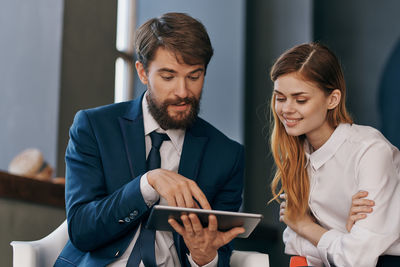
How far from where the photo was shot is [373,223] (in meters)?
2.00

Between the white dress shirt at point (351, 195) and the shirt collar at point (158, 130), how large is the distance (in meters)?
0.53

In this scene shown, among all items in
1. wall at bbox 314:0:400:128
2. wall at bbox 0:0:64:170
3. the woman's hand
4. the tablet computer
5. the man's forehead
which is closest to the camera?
the tablet computer

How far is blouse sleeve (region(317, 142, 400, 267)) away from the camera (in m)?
1.97

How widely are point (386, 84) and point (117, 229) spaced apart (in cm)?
391

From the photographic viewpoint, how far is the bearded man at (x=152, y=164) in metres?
1.90

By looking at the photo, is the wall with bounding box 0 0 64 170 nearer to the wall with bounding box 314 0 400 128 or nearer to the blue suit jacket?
the blue suit jacket

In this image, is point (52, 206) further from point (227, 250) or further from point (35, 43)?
point (227, 250)

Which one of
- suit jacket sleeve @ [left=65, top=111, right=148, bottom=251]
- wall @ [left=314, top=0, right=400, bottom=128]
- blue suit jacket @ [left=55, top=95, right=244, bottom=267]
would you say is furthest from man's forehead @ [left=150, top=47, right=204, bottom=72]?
wall @ [left=314, top=0, right=400, bottom=128]

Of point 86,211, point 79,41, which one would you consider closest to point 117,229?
point 86,211

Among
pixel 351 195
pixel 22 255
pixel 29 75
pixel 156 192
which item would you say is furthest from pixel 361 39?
pixel 22 255

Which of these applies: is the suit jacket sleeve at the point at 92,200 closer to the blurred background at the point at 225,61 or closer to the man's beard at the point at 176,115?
the man's beard at the point at 176,115

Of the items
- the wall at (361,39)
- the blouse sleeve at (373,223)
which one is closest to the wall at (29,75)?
the blouse sleeve at (373,223)

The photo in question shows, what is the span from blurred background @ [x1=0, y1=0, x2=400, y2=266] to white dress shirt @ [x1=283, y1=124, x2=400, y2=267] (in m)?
1.81

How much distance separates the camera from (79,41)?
3.91 m
